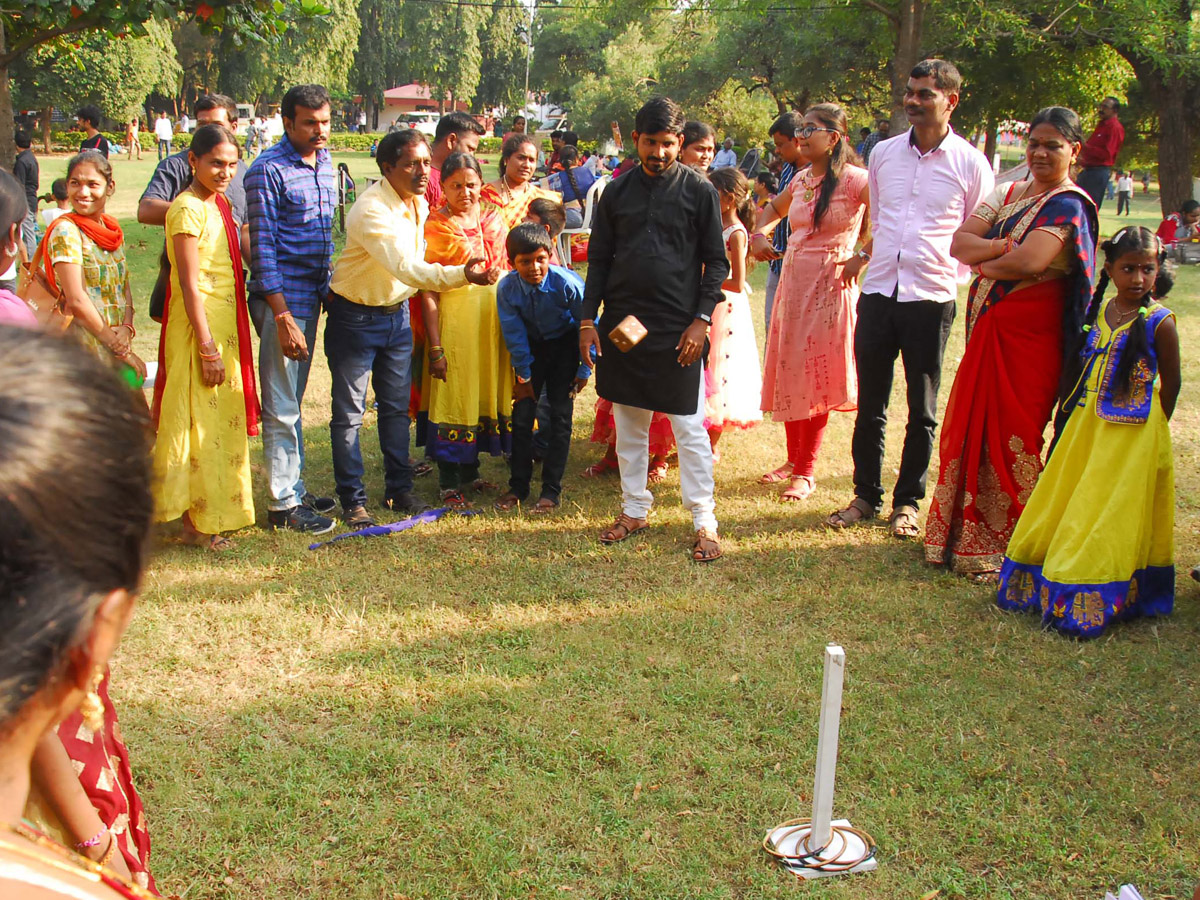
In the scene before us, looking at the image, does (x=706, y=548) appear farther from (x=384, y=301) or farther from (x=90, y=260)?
(x=90, y=260)

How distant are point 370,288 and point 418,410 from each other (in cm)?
101

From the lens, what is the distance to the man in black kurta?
14.0 ft

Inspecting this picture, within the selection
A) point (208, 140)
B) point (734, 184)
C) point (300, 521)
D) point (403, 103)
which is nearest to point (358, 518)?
point (300, 521)

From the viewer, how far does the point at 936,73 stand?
438 cm

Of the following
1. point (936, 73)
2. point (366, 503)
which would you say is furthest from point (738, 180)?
point (366, 503)

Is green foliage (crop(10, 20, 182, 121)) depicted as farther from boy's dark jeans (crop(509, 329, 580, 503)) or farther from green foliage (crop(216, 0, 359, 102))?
boy's dark jeans (crop(509, 329, 580, 503))

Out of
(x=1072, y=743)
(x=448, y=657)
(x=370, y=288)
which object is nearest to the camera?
(x=1072, y=743)

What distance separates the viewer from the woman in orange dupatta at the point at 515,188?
5.47m

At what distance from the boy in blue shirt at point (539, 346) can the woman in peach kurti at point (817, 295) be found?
1097 millimetres

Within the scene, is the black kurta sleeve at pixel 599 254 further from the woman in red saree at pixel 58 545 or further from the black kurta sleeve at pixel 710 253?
the woman in red saree at pixel 58 545

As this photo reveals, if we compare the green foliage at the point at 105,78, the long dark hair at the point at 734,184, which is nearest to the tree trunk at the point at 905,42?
the long dark hair at the point at 734,184

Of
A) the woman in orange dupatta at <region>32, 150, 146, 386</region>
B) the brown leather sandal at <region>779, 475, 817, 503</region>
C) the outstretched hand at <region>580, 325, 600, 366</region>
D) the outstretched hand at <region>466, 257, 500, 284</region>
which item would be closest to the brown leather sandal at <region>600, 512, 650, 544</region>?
the outstretched hand at <region>580, 325, 600, 366</region>

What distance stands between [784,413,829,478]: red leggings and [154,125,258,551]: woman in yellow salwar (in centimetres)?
269

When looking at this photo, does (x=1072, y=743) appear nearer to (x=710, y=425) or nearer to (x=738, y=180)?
(x=710, y=425)
